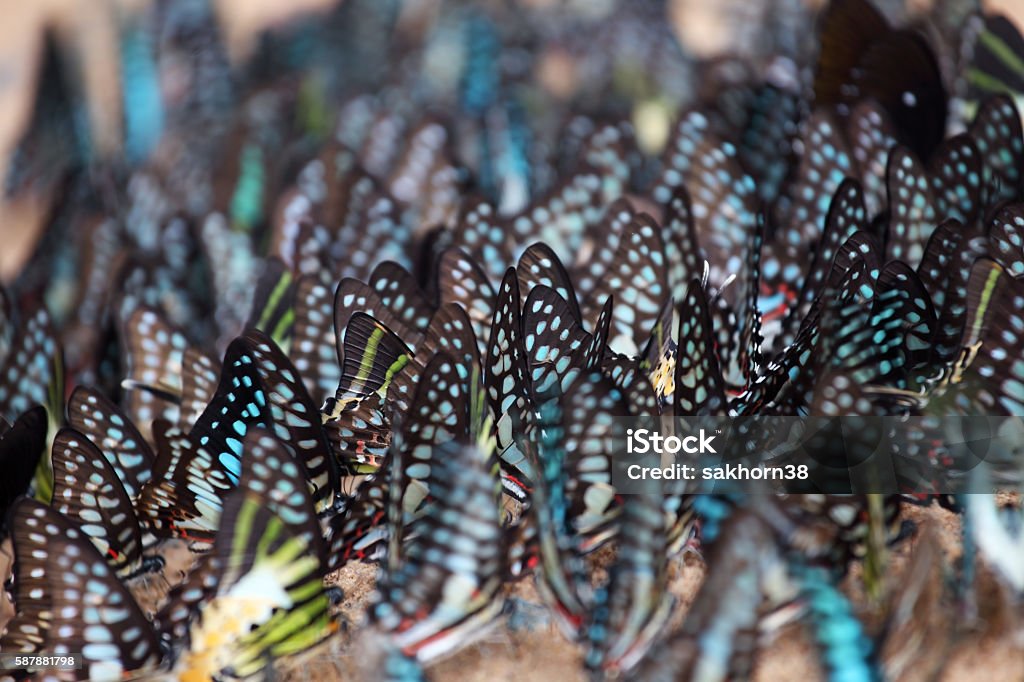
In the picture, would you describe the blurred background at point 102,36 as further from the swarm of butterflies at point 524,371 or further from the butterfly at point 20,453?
the butterfly at point 20,453

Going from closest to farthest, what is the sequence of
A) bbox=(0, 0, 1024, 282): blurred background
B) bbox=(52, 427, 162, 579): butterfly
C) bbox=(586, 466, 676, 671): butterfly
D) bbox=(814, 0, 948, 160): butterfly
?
bbox=(586, 466, 676, 671): butterfly → bbox=(52, 427, 162, 579): butterfly → bbox=(814, 0, 948, 160): butterfly → bbox=(0, 0, 1024, 282): blurred background

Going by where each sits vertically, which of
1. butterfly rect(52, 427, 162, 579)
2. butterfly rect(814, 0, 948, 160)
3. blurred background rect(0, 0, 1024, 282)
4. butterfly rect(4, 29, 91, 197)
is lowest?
butterfly rect(52, 427, 162, 579)

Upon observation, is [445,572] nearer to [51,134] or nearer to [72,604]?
[72,604]

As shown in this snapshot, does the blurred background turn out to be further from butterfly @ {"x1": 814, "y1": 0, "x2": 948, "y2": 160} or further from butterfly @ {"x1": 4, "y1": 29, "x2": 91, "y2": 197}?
butterfly @ {"x1": 814, "y1": 0, "x2": 948, "y2": 160}

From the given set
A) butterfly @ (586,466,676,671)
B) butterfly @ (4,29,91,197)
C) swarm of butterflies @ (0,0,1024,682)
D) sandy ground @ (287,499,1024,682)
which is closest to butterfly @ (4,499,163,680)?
swarm of butterflies @ (0,0,1024,682)

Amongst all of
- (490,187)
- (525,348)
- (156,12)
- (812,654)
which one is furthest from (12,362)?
(156,12)

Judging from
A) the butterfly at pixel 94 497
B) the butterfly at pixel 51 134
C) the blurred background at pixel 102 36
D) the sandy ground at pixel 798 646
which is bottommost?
the sandy ground at pixel 798 646

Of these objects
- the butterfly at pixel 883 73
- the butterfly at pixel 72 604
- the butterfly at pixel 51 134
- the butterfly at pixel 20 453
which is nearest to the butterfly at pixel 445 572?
the butterfly at pixel 72 604

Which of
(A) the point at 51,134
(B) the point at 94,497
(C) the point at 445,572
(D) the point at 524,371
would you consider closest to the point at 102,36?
(A) the point at 51,134
